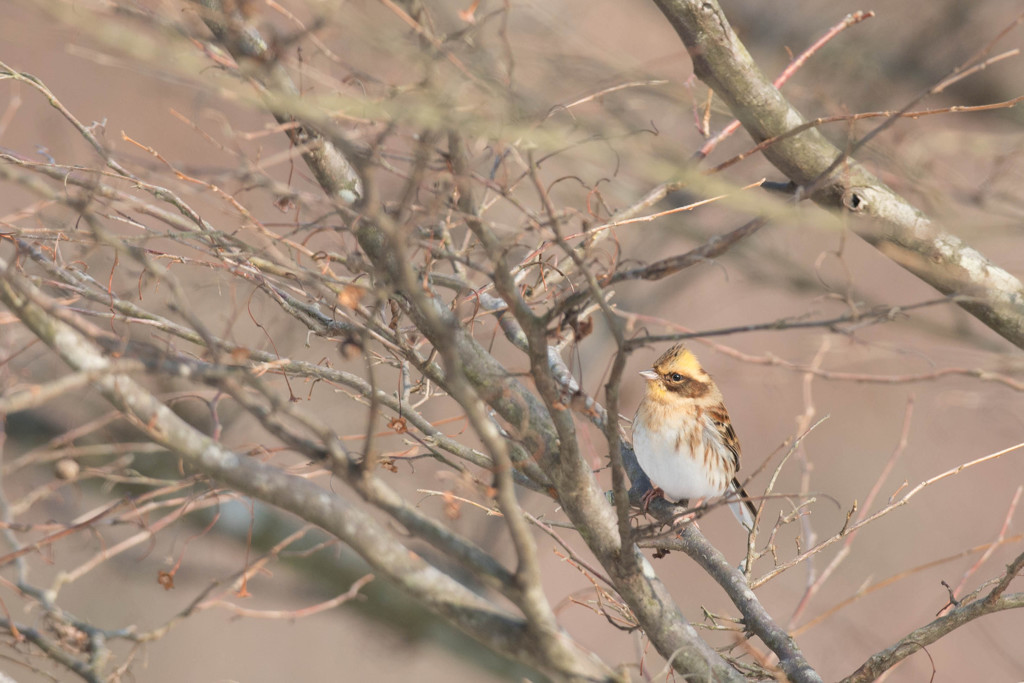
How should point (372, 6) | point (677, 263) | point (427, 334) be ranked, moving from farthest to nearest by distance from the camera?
point (372, 6) → point (427, 334) → point (677, 263)

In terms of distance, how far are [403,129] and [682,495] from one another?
7.14ft

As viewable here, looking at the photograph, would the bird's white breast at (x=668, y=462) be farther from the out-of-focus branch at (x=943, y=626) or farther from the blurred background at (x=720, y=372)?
the out-of-focus branch at (x=943, y=626)

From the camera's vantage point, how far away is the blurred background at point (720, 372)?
495cm

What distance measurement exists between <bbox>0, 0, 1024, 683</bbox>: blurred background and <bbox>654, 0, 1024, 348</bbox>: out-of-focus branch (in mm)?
402

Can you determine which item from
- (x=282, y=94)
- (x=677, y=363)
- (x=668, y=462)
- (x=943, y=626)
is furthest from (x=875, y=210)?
(x=282, y=94)

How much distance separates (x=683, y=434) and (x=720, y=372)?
1.83m

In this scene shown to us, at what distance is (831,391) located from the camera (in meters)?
8.38

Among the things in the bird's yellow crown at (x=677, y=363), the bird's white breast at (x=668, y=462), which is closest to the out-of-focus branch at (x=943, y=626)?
the bird's white breast at (x=668, y=462)

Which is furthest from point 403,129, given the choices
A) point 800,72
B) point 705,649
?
point 800,72

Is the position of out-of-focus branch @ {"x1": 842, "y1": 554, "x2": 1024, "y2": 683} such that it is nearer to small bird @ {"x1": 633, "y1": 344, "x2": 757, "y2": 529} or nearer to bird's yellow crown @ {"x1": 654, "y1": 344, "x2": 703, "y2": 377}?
small bird @ {"x1": 633, "y1": 344, "x2": 757, "y2": 529}

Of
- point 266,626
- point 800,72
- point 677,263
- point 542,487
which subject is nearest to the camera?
point 677,263

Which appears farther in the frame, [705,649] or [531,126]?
[705,649]

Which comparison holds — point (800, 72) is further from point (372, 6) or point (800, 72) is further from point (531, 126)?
point (531, 126)

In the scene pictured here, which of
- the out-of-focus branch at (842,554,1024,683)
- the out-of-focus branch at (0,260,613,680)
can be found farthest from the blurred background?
the out-of-focus branch at (0,260,613,680)
